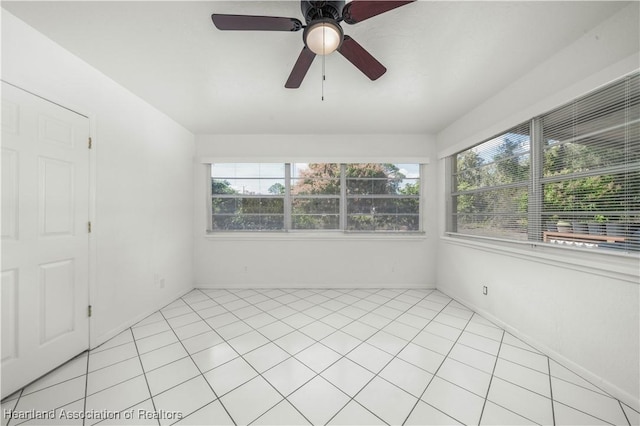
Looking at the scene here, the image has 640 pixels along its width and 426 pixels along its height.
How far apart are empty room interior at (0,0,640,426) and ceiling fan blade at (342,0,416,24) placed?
0.01 m

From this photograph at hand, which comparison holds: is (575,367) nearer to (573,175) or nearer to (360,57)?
(573,175)

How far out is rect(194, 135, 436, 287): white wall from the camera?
144 inches

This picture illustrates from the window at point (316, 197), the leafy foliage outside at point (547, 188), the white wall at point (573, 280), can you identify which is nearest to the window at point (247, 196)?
the window at point (316, 197)

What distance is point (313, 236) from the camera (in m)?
3.70

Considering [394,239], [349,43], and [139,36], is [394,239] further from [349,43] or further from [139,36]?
[139,36]

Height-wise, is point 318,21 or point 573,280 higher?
point 318,21

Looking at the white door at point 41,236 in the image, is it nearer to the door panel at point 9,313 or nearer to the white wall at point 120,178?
the door panel at point 9,313

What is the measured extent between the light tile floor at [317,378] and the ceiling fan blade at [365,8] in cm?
229

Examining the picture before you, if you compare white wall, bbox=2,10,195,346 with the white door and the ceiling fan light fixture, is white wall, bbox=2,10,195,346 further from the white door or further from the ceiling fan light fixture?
the ceiling fan light fixture

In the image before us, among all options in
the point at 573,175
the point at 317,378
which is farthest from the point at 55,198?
the point at 573,175

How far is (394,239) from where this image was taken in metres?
3.66

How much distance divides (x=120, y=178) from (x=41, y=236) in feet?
2.79

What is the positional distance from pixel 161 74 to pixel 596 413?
4.13 meters

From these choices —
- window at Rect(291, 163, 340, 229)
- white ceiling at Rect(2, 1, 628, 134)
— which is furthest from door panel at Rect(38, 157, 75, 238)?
window at Rect(291, 163, 340, 229)
